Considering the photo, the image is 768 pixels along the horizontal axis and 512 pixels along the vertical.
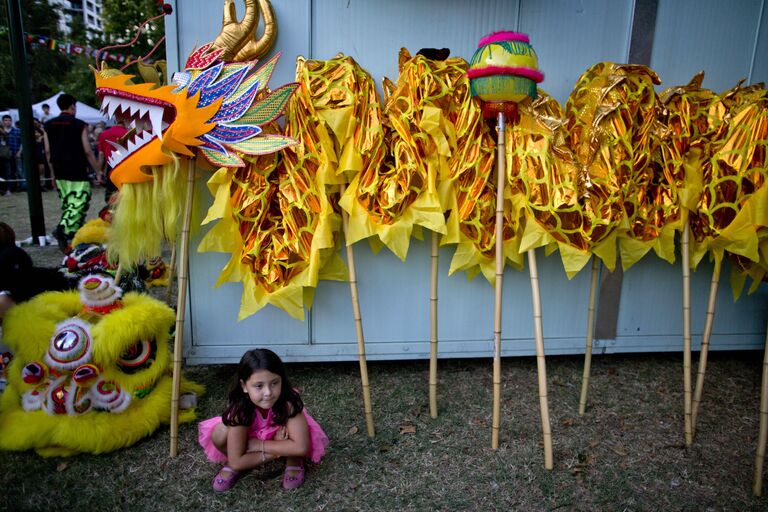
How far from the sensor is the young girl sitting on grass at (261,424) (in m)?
2.23

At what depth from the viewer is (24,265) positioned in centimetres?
309

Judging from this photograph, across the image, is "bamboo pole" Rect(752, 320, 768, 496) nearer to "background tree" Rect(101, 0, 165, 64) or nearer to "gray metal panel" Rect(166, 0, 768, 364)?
"gray metal panel" Rect(166, 0, 768, 364)

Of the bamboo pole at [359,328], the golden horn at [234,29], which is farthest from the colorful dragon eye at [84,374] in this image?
the golden horn at [234,29]

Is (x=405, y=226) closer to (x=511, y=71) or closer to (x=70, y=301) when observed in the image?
(x=511, y=71)

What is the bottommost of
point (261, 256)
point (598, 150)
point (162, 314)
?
point (162, 314)

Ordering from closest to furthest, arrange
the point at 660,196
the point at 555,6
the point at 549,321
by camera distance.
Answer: the point at 660,196, the point at 555,6, the point at 549,321

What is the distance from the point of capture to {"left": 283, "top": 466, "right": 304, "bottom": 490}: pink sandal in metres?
2.38

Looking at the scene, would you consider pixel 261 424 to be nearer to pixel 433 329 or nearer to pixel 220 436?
pixel 220 436

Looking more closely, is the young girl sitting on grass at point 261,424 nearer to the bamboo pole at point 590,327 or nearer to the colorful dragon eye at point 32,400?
the colorful dragon eye at point 32,400

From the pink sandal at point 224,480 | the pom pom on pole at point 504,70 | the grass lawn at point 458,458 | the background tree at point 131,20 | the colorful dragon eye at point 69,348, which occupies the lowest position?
the grass lawn at point 458,458

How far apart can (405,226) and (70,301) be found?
1.91 meters

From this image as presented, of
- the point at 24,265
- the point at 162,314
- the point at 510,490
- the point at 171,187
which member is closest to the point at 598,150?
the point at 510,490

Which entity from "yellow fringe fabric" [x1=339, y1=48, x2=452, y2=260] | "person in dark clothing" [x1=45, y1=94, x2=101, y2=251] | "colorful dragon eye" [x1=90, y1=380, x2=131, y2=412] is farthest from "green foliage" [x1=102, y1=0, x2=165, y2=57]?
"colorful dragon eye" [x1=90, y1=380, x2=131, y2=412]

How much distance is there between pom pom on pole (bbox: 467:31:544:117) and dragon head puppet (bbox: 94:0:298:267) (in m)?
Answer: 0.94
